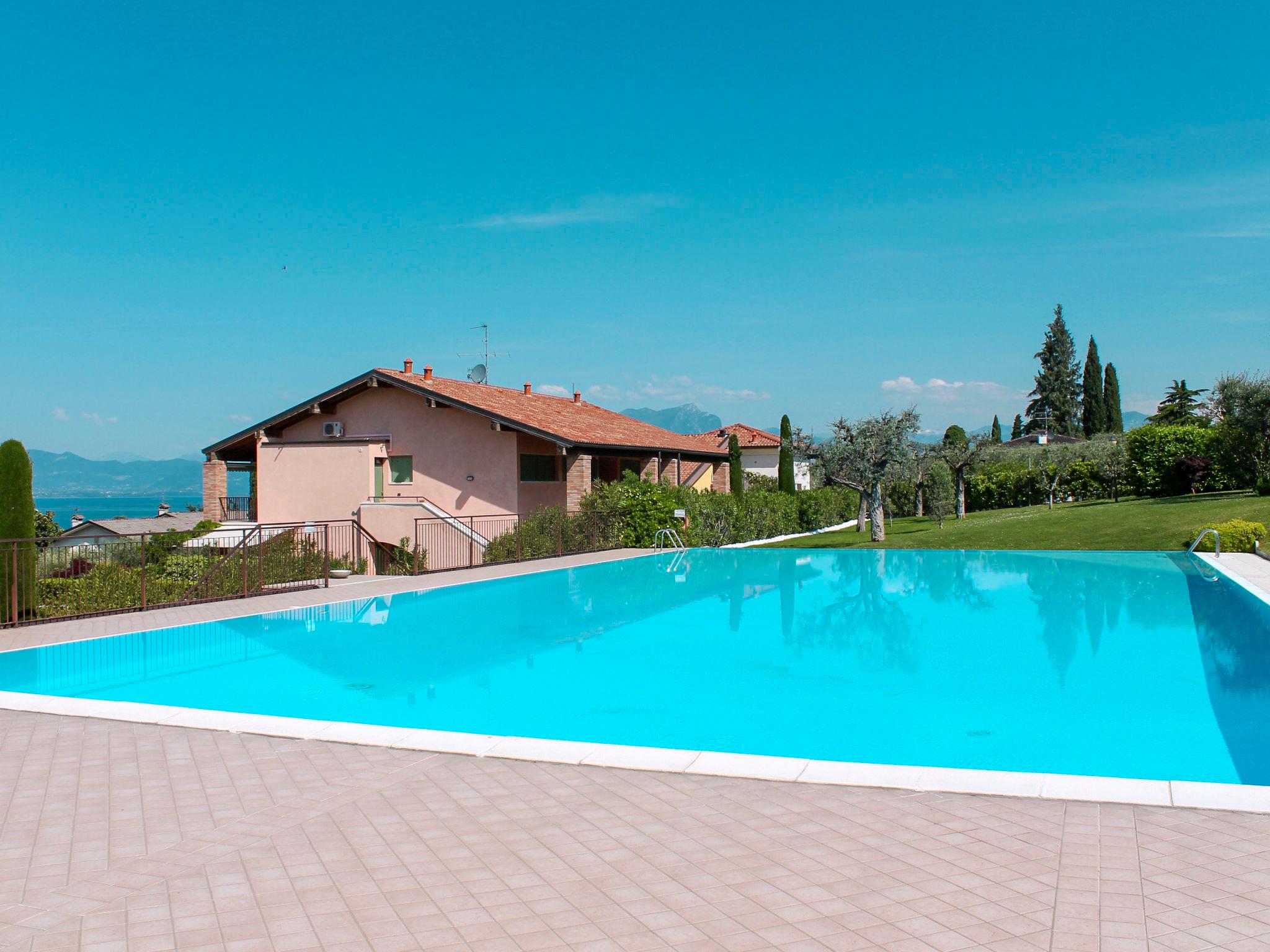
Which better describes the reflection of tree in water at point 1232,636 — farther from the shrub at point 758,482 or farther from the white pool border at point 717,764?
the shrub at point 758,482

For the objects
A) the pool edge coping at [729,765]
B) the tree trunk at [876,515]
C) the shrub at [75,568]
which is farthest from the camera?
the tree trunk at [876,515]

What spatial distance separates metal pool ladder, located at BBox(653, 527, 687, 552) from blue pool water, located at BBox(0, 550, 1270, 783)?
7.06 meters

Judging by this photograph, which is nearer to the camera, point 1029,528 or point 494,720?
point 494,720

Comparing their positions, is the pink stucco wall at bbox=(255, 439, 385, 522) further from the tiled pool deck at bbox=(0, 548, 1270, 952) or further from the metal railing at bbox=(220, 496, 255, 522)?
the tiled pool deck at bbox=(0, 548, 1270, 952)

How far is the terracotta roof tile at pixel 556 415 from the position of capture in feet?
85.3

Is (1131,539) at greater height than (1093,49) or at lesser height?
lesser

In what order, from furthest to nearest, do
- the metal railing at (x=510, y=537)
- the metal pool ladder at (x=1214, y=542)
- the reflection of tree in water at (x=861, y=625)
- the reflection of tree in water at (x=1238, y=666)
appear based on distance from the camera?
the metal railing at (x=510, y=537)
the metal pool ladder at (x=1214, y=542)
the reflection of tree in water at (x=861, y=625)
the reflection of tree in water at (x=1238, y=666)

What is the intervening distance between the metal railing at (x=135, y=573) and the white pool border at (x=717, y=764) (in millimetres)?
5754

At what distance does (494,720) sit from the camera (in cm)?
830

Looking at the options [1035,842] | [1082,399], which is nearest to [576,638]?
[1035,842]

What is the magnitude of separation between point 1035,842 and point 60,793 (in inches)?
219

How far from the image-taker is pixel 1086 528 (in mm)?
25578

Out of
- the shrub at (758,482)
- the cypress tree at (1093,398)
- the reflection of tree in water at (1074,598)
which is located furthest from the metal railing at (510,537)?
the cypress tree at (1093,398)

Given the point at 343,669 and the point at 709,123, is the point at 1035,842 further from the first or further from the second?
the point at 709,123
